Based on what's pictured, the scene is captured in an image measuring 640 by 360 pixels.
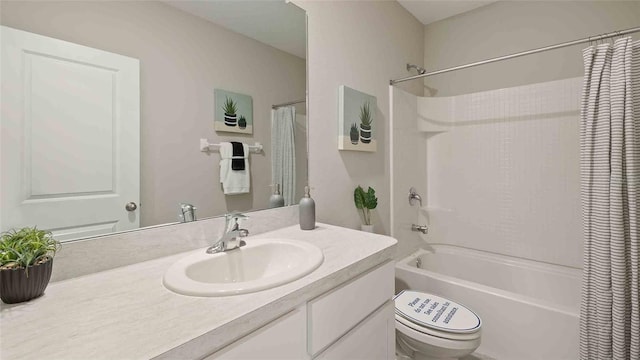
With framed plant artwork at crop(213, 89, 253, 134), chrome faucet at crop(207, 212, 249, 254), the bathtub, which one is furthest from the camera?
the bathtub

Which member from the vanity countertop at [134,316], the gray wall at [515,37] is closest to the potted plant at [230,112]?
the vanity countertop at [134,316]

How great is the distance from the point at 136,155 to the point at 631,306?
2012 mm

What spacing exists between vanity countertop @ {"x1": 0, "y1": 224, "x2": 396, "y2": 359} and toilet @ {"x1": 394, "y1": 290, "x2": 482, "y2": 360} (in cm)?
76

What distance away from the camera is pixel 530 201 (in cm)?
207

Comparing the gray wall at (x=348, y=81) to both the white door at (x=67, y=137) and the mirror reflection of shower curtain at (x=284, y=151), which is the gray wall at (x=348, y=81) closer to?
the mirror reflection of shower curtain at (x=284, y=151)

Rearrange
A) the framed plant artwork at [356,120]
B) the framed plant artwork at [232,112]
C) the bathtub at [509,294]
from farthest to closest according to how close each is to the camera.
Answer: the framed plant artwork at [356,120] < the bathtub at [509,294] < the framed plant artwork at [232,112]

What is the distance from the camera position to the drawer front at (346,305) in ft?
2.46

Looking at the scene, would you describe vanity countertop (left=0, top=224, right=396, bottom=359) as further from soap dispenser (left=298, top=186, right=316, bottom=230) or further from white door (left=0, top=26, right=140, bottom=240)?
soap dispenser (left=298, top=186, right=316, bottom=230)

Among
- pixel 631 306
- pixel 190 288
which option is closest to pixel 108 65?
pixel 190 288

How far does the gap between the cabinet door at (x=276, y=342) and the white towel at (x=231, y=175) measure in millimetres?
624

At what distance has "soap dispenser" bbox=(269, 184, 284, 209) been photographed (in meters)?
1.31

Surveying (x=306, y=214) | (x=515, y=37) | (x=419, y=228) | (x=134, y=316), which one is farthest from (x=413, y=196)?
(x=134, y=316)

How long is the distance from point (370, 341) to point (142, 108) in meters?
1.09

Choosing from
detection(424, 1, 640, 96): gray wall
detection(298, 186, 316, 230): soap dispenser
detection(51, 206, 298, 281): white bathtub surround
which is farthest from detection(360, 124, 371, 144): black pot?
detection(424, 1, 640, 96): gray wall
